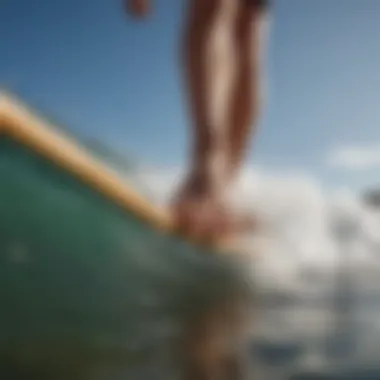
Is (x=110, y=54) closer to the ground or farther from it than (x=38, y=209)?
farther from it

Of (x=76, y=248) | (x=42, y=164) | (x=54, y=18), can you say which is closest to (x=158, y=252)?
(x=76, y=248)

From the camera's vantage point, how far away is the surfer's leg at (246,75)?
181cm

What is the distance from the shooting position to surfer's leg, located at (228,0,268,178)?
1.81m

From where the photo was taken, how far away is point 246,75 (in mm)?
1821

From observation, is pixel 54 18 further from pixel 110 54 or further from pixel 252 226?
pixel 252 226

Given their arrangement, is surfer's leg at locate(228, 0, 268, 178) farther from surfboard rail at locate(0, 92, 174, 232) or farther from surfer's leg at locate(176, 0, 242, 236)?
surfboard rail at locate(0, 92, 174, 232)

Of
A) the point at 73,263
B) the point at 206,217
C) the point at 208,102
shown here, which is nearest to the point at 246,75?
the point at 208,102

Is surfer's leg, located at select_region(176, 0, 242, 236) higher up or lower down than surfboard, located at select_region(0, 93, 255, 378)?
higher up

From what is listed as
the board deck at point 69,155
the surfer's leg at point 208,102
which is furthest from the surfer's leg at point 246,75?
the board deck at point 69,155

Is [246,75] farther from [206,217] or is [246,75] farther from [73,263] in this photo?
[73,263]

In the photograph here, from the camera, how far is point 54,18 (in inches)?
71.0

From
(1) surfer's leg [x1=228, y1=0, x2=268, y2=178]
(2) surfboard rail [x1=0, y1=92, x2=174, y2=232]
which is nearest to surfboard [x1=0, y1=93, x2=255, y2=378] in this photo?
(2) surfboard rail [x1=0, y1=92, x2=174, y2=232]

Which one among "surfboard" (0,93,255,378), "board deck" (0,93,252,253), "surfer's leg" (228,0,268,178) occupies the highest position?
"surfer's leg" (228,0,268,178)

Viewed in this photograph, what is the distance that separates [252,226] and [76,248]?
0.35m
